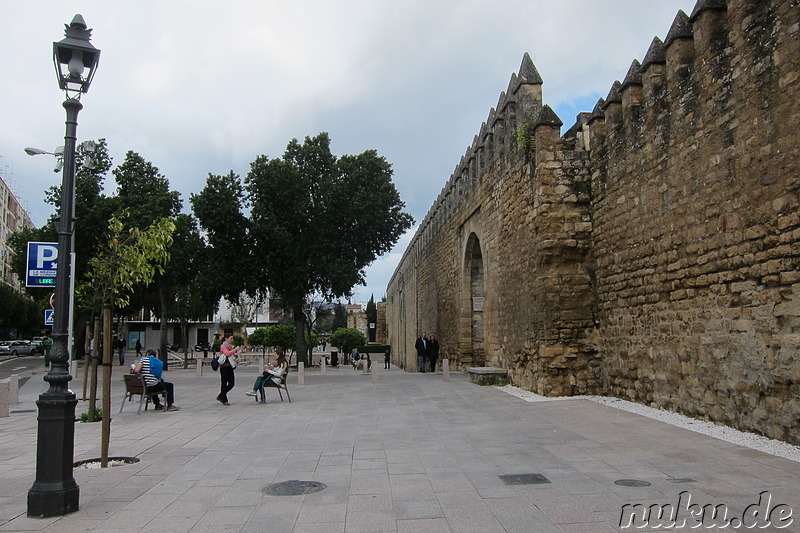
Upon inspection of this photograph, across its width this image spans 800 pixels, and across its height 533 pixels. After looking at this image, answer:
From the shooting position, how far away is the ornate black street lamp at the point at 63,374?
15.3 ft

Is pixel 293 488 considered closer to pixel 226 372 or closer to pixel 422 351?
pixel 226 372

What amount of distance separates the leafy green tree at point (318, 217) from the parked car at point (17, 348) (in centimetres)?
3809

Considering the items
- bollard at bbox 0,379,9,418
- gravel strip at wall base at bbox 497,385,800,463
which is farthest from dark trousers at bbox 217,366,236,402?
gravel strip at wall base at bbox 497,385,800,463

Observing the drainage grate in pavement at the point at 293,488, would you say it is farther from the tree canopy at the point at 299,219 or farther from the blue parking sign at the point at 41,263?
the tree canopy at the point at 299,219

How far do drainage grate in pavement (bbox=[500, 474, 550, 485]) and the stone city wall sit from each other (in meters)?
3.17

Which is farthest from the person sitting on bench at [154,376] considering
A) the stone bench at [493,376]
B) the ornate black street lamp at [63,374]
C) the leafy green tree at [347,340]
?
the leafy green tree at [347,340]

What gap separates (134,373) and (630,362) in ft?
31.2

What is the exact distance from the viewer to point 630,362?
10539 mm

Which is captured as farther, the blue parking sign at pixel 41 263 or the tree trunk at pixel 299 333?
the tree trunk at pixel 299 333

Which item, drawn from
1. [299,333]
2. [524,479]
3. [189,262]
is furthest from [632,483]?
[189,262]

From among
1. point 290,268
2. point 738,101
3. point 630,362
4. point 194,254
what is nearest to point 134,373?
point 630,362

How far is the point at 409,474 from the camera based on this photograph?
5.92 meters

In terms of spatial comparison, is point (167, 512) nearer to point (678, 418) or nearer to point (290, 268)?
point (678, 418)

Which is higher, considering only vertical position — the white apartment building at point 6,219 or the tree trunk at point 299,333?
the white apartment building at point 6,219
